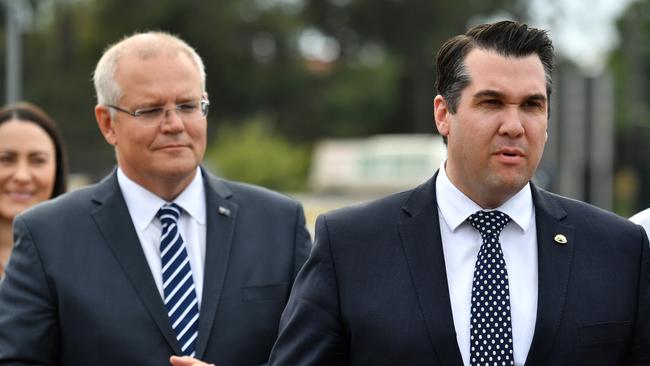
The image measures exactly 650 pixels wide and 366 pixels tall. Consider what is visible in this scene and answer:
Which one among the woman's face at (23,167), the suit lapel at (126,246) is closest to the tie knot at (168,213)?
the suit lapel at (126,246)

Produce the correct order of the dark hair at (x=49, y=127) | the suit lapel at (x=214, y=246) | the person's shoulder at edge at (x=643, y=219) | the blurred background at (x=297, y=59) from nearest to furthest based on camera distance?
1. the person's shoulder at edge at (x=643, y=219)
2. the suit lapel at (x=214, y=246)
3. the dark hair at (x=49, y=127)
4. the blurred background at (x=297, y=59)

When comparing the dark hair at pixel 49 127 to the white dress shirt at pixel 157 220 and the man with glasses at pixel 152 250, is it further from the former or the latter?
the white dress shirt at pixel 157 220

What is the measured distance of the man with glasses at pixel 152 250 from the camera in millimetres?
4328

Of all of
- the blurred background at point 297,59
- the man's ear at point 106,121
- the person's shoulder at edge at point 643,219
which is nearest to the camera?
the person's shoulder at edge at point 643,219

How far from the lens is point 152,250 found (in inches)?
179

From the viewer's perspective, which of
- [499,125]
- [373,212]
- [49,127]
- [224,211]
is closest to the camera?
[499,125]

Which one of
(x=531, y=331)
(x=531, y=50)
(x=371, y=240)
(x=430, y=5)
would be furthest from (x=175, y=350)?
(x=430, y=5)

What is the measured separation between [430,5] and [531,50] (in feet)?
159

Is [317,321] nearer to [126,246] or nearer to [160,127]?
[126,246]

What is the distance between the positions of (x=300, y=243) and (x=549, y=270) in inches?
54.7

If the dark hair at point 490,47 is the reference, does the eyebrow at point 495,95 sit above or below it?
below

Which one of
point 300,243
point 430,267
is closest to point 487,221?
point 430,267

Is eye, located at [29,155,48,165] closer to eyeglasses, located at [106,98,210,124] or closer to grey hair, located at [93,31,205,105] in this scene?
grey hair, located at [93,31,205,105]

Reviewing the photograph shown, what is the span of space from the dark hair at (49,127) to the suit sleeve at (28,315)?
6.22ft
